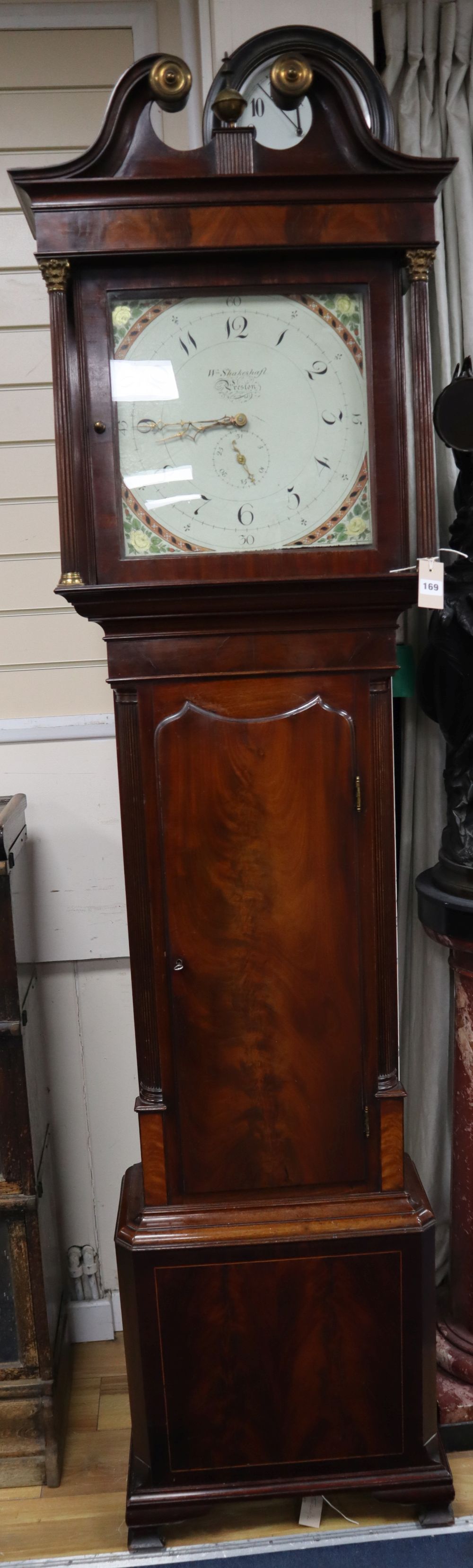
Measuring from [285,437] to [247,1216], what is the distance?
3.73 feet

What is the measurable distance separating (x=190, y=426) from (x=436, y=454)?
757 mm

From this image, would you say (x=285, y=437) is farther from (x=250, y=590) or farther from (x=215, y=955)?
(x=215, y=955)

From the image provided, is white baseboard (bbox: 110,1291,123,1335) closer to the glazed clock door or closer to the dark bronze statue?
the glazed clock door

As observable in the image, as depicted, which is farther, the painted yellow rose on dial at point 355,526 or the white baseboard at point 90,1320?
the white baseboard at point 90,1320

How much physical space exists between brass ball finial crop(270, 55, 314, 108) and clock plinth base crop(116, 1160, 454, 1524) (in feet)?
5.00

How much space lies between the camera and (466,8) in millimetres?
1952

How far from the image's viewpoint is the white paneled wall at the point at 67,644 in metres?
1.97

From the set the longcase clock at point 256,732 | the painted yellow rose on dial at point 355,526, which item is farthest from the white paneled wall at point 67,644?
the painted yellow rose on dial at point 355,526

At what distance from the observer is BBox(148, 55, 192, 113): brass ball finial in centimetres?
133

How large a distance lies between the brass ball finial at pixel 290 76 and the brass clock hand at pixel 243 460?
42cm

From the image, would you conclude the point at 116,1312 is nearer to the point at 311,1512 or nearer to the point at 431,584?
the point at 311,1512

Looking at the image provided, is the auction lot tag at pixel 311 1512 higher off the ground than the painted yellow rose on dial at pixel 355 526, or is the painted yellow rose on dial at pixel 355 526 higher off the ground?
the painted yellow rose on dial at pixel 355 526

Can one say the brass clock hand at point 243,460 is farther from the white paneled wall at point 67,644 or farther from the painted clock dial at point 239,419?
the white paneled wall at point 67,644

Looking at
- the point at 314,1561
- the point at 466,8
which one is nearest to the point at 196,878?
the point at 314,1561
